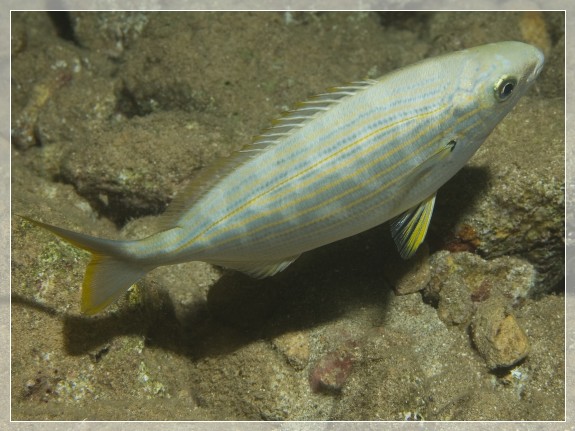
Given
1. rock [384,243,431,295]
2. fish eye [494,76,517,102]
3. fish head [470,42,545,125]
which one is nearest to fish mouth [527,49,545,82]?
fish head [470,42,545,125]

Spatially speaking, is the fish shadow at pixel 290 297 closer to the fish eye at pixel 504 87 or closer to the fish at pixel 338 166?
the fish at pixel 338 166

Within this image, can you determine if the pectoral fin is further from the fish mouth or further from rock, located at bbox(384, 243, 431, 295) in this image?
the fish mouth

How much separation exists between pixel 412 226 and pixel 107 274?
163 cm

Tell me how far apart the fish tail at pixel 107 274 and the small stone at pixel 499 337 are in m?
1.99

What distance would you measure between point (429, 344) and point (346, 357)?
54 cm

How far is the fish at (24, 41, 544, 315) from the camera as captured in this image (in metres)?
2.23

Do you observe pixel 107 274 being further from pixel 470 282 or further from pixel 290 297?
pixel 470 282

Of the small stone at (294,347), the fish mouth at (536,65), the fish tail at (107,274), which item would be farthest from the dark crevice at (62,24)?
the fish mouth at (536,65)

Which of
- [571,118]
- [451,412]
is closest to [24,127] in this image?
[451,412]

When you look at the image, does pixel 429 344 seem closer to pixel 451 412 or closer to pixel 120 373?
pixel 451 412

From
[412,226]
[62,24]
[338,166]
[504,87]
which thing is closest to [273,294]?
[412,226]

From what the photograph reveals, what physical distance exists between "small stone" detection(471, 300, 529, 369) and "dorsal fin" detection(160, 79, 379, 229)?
1605mm

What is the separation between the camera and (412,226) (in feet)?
8.28

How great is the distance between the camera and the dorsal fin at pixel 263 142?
7.53 ft
